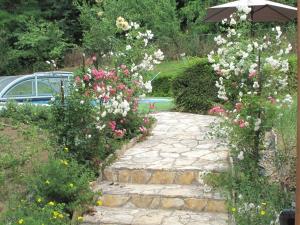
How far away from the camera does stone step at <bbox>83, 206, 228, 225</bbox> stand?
20.8 feet

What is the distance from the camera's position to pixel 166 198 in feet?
22.5

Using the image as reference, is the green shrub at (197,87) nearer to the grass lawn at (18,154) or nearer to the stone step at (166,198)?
the grass lawn at (18,154)

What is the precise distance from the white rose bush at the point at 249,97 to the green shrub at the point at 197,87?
591 centimetres

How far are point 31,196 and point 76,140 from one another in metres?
1.31

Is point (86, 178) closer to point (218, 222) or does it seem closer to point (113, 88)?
point (218, 222)

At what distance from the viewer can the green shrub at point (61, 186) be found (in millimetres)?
6141

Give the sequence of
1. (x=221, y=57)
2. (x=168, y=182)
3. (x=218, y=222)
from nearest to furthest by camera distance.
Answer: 1. (x=218, y=222)
2. (x=221, y=57)
3. (x=168, y=182)

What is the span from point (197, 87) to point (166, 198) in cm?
670

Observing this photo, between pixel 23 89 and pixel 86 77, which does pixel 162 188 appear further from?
pixel 23 89

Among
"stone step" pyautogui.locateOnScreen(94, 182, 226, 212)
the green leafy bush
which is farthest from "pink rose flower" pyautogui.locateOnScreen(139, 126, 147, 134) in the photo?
"stone step" pyautogui.locateOnScreen(94, 182, 226, 212)

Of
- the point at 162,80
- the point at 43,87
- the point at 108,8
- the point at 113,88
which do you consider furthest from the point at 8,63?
the point at 113,88

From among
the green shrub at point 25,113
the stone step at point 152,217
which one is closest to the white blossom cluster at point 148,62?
the green shrub at point 25,113

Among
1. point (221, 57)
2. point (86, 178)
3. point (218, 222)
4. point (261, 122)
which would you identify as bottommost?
point (218, 222)

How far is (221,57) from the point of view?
7.00 meters
